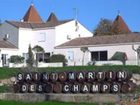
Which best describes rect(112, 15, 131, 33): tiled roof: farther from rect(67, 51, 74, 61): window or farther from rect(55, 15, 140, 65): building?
rect(67, 51, 74, 61): window

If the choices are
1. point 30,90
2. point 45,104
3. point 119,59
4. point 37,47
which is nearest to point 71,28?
point 37,47

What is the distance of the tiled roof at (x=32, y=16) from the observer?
92438mm

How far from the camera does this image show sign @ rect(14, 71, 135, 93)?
86.3 feet

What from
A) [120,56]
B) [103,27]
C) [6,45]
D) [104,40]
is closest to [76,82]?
[120,56]

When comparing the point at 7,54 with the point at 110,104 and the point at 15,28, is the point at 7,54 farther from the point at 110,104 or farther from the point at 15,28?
the point at 110,104

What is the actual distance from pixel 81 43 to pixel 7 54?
997 cm

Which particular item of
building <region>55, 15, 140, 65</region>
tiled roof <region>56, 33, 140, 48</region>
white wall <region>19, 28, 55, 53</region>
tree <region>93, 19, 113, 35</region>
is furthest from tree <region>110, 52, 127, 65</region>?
tree <region>93, 19, 113, 35</region>

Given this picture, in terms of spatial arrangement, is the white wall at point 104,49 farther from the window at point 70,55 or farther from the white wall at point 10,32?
the white wall at point 10,32

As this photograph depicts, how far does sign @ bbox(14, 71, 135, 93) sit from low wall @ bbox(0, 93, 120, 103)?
103 cm

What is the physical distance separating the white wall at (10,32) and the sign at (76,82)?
42724 millimetres

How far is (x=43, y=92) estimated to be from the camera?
2808cm

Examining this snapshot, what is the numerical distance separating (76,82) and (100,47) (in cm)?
3727

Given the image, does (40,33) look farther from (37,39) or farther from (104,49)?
(104,49)

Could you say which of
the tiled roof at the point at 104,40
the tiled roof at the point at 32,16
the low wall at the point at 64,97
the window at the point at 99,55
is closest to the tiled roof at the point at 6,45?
the tiled roof at the point at 104,40
